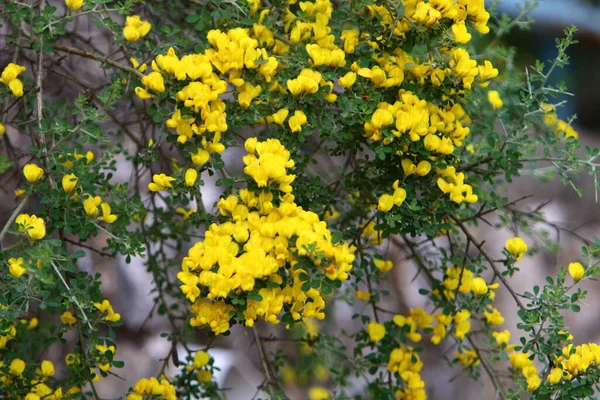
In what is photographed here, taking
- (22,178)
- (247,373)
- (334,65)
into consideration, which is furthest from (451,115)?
(247,373)

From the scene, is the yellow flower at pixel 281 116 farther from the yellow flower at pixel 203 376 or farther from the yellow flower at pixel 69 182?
the yellow flower at pixel 203 376

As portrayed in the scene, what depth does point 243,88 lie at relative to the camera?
1425 mm

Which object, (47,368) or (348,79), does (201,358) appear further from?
(348,79)

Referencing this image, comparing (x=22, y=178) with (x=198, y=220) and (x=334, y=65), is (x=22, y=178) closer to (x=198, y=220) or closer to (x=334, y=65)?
(x=198, y=220)

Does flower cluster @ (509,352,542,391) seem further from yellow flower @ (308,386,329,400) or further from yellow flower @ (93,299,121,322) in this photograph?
yellow flower @ (93,299,121,322)

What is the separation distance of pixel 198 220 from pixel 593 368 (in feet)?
2.54

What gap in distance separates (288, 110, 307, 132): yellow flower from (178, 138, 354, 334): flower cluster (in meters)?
0.07

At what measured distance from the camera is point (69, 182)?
1.45 metres

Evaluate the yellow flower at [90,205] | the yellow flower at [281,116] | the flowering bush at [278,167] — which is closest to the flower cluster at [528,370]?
the flowering bush at [278,167]

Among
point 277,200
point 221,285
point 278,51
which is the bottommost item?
point 221,285

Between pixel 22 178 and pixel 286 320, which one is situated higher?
pixel 22 178

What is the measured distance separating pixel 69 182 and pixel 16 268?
0.22 meters

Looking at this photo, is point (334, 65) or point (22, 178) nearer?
point (334, 65)

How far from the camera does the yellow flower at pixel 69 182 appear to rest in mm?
1447
